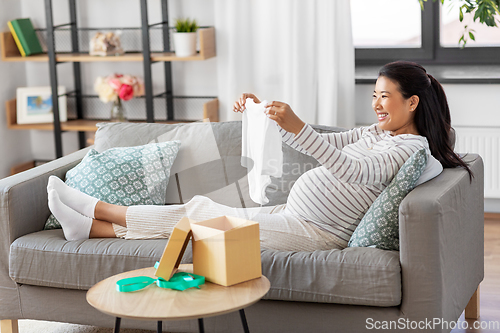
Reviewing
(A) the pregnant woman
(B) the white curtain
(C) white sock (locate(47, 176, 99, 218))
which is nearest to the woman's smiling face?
(A) the pregnant woman

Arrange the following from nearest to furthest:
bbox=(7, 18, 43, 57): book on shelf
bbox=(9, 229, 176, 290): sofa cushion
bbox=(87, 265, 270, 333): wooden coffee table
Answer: bbox=(87, 265, 270, 333): wooden coffee table
bbox=(9, 229, 176, 290): sofa cushion
bbox=(7, 18, 43, 57): book on shelf

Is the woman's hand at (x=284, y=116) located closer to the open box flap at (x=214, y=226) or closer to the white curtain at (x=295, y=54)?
the open box flap at (x=214, y=226)

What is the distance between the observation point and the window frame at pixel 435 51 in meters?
3.45

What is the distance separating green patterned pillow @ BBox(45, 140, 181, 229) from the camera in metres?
2.16

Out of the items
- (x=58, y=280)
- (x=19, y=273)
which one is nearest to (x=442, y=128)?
(x=58, y=280)

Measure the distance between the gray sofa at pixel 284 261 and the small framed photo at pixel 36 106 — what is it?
1.50 m

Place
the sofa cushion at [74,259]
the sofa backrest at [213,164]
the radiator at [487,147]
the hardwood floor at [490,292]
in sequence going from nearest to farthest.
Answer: the sofa cushion at [74,259] → the hardwood floor at [490,292] → the sofa backrest at [213,164] → the radiator at [487,147]

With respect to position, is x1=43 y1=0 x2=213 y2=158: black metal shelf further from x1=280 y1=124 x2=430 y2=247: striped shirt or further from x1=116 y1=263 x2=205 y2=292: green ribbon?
x1=116 y1=263 x2=205 y2=292: green ribbon

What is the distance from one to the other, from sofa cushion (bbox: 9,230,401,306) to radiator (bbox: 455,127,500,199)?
5.59 feet

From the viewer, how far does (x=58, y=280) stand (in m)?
1.96

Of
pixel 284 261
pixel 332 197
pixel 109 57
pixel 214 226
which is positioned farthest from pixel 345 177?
pixel 109 57

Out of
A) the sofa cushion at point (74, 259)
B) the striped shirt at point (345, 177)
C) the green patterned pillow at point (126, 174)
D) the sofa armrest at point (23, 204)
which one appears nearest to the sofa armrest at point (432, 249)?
the striped shirt at point (345, 177)

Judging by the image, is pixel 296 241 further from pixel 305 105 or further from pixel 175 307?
pixel 305 105

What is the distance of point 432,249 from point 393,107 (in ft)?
1.63
